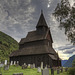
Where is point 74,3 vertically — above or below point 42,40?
above

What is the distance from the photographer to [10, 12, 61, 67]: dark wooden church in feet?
97.8

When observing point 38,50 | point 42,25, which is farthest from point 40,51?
point 42,25

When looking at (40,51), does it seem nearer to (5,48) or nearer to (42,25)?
(42,25)

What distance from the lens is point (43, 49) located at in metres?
31.1

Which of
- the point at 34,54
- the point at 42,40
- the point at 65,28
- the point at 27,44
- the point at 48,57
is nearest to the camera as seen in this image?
the point at 65,28

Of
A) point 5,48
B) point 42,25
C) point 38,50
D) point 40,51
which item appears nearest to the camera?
point 40,51

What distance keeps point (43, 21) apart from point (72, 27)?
58.0 feet

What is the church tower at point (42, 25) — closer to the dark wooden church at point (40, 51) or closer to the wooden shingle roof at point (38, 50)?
the dark wooden church at point (40, 51)

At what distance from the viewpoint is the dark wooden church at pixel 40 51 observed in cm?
2980

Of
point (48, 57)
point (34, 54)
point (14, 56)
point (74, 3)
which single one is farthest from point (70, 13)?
point (14, 56)

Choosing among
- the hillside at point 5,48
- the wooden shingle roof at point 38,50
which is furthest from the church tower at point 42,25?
the hillside at point 5,48

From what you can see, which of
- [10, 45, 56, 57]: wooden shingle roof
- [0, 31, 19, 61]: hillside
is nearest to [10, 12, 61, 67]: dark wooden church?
[10, 45, 56, 57]: wooden shingle roof

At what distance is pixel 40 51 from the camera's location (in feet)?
101

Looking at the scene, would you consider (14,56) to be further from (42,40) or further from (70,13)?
(70,13)
